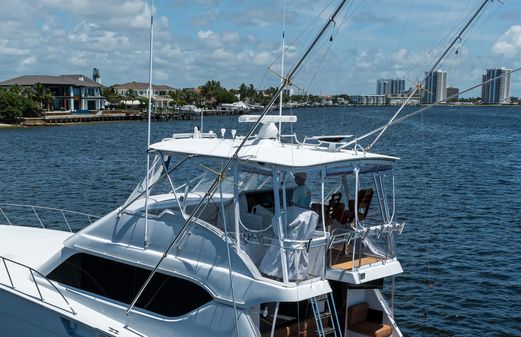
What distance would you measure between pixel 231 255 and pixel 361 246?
Answer: 2.02m

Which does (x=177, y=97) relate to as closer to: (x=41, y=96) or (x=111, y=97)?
(x=111, y=97)

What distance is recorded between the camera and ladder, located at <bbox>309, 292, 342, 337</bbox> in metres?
9.59

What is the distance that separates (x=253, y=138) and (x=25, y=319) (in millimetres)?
4889

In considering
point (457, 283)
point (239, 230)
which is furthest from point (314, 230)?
point (457, 283)

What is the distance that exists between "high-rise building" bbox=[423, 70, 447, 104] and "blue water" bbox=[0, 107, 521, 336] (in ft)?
2.69

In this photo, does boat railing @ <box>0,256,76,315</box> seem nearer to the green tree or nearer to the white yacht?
the white yacht

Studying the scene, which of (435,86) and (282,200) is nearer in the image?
(282,200)

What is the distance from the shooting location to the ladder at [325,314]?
959 cm

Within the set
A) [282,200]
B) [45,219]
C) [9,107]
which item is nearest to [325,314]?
[282,200]

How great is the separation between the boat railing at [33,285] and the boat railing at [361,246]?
14.3 ft

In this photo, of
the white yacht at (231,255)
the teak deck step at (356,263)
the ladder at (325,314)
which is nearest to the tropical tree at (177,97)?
the white yacht at (231,255)

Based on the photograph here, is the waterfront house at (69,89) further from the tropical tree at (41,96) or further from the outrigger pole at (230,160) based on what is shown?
the outrigger pole at (230,160)

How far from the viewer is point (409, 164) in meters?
42.2

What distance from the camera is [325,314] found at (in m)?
10.2
